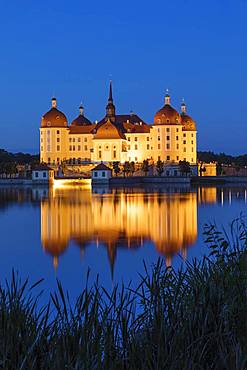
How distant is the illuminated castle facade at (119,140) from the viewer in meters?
69.6

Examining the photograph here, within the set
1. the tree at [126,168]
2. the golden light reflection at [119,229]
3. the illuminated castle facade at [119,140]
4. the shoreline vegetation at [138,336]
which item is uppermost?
the illuminated castle facade at [119,140]

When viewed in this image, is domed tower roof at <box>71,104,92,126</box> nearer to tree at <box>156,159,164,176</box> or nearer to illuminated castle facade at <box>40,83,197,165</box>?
illuminated castle facade at <box>40,83,197,165</box>

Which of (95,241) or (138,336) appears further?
(95,241)

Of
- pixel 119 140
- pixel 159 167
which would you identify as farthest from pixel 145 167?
pixel 119 140

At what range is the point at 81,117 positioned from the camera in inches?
3132

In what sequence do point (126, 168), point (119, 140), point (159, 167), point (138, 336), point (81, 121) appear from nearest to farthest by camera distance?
point (138, 336) < point (159, 167) < point (126, 168) < point (119, 140) < point (81, 121)

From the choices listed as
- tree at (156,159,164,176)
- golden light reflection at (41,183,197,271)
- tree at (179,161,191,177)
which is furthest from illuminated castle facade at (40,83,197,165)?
golden light reflection at (41,183,197,271)

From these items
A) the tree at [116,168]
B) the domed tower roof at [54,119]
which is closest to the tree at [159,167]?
the tree at [116,168]

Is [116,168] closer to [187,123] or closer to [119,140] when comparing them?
[119,140]

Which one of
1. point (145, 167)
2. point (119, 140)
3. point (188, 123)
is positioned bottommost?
point (145, 167)

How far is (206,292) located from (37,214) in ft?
66.2

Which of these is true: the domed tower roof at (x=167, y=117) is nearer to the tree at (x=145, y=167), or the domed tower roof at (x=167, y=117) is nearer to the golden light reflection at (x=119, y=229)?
the tree at (x=145, y=167)

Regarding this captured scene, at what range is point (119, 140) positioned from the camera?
2714 inches

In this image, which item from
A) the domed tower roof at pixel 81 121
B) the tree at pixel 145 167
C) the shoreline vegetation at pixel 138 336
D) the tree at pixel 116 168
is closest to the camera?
the shoreline vegetation at pixel 138 336
